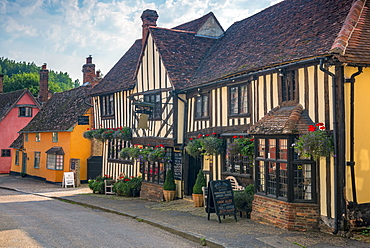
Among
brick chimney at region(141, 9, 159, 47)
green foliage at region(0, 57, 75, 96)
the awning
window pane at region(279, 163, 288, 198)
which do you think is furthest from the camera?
green foliage at region(0, 57, 75, 96)

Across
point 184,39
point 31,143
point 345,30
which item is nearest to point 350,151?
point 345,30

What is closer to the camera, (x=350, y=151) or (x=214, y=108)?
(x=350, y=151)

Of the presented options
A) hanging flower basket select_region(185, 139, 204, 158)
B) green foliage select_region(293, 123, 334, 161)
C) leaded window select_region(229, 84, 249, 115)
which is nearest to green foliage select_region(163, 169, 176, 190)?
hanging flower basket select_region(185, 139, 204, 158)

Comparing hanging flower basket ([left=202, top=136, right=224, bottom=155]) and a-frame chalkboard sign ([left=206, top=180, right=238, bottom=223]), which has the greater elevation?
hanging flower basket ([left=202, top=136, right=224, bottom=155])

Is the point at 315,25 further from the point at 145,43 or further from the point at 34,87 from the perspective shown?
the point at 34,87

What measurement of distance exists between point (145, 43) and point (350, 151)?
1215cm

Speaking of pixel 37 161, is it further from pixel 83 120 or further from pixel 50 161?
pixel 83 120

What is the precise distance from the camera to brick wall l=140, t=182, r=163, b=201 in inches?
743

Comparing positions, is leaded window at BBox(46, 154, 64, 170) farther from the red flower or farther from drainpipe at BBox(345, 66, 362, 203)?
drainpipe at BBox(345, 66, 362, 203)

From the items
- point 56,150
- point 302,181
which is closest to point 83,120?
point 56,150

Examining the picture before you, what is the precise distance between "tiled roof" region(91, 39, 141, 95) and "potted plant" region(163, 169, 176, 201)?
5666 mm

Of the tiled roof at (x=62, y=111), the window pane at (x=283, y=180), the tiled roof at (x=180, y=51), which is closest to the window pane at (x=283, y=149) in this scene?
the window pane at (x=283, y=180)

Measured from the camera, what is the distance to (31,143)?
114ft

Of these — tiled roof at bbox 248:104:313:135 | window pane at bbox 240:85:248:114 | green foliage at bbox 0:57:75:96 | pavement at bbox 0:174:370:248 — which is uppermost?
green foliage at bbox 0:57:75:96
